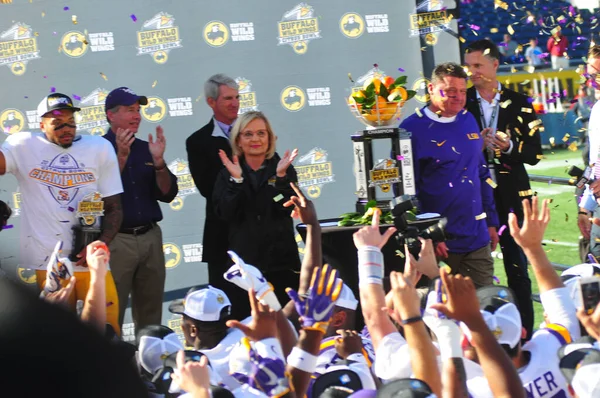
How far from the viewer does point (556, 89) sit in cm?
2088

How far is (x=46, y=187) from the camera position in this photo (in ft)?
18.2

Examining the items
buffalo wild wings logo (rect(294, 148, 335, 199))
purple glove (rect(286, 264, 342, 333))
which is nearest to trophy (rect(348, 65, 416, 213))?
buffalo wild wings logo (rect(294, 148, 335, 199))

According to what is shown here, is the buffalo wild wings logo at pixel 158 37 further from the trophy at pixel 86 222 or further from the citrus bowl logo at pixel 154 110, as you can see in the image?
the trophy at pixel 86 222

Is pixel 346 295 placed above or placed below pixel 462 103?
below

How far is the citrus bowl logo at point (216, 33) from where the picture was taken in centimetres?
746

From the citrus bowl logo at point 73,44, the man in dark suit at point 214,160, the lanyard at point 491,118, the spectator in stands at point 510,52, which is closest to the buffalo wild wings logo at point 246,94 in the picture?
the man in dark suit at point 214,160

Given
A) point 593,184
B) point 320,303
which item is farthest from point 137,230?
point 320,303

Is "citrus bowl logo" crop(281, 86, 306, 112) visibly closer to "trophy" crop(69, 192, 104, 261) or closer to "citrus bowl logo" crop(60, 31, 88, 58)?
"citrus bowl logo" crop(60, 31, 88, 58)

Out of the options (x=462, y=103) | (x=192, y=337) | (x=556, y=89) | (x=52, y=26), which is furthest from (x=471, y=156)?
(x=556, y=89)

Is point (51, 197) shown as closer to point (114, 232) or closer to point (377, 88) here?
point (114, 232)

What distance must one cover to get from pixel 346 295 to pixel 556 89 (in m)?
17.5

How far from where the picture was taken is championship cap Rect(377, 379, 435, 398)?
245 cm

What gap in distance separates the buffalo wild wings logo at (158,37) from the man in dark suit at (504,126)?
94.3 inches

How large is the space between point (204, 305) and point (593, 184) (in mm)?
3131
